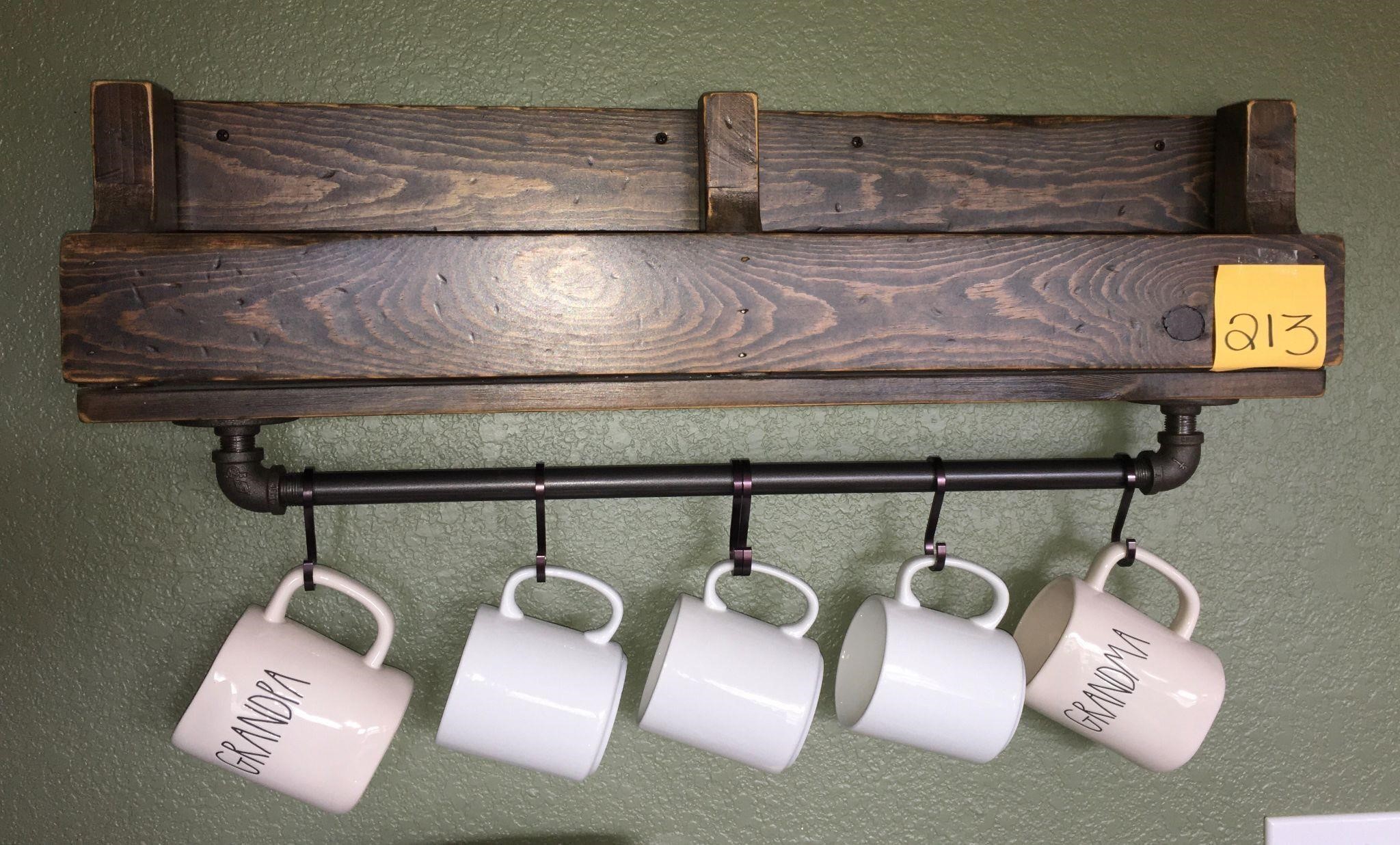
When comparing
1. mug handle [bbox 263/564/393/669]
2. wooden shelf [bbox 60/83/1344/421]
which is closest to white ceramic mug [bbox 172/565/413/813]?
mug handle [bbox 263/564/393/669]

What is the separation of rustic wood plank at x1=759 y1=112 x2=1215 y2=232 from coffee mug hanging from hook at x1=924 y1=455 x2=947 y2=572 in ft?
0.84

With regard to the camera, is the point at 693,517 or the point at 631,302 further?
the point at 693,517

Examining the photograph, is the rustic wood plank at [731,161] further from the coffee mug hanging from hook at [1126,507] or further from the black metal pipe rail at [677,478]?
the coffee mug hanging from hook at [1126,507]

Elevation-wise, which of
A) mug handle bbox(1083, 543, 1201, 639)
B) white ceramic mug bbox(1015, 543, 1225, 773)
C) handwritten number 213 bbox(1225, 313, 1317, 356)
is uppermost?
handwritten number 213 bbox(1225, 313, 1317, 356)

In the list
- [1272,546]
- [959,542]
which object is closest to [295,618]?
[959,542]

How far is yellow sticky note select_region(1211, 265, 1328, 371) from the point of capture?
2.81ft

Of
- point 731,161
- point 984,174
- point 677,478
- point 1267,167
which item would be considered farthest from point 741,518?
point 1267,167

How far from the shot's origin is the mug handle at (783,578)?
88 centimetres

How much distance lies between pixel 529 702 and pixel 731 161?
0.54 meters

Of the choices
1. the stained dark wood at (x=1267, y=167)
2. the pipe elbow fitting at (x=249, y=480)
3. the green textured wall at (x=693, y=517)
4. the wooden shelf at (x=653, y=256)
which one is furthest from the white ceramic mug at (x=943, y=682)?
the pipe elbow fitting at (x=249, y=480)

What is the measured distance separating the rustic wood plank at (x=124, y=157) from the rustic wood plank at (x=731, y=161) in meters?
0.50

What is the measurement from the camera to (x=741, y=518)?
2.90ft

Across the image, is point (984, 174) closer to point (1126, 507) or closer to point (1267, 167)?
point (1267, 167)

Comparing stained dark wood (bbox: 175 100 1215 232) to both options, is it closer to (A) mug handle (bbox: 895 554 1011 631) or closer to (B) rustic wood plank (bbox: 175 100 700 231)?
(B) rustic wood plank (bbox: 175 100 700 231)
